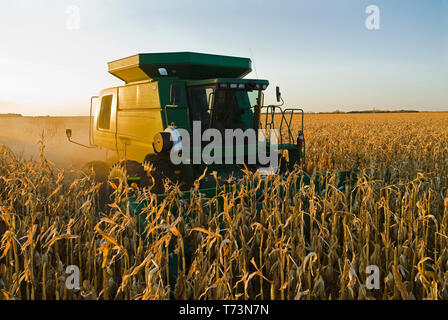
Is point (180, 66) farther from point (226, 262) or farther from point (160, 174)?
point (226, 262)

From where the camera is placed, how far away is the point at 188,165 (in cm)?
507

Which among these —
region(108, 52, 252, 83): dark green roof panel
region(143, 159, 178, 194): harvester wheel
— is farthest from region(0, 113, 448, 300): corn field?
region(108, 52, 252, 83): dark green roof panel

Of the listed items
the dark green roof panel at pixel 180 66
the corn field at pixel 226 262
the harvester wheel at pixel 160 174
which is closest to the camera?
the corn field at pixel 226 262

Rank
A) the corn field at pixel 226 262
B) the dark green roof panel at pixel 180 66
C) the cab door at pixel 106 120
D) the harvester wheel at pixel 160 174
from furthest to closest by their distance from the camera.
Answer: the cab door at pixel 106 120, the dark green roof panel at pixel 180 66, the harvester wheel at pixel 160 174, the corn field at pixel 226 262

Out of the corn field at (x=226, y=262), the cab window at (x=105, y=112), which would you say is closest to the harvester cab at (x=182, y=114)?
the cab window at (x=105, y=112)

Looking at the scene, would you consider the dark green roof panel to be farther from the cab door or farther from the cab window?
the cab window

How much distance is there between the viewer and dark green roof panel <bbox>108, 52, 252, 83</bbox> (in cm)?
618

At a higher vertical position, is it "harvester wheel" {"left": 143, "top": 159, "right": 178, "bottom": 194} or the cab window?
the cab window

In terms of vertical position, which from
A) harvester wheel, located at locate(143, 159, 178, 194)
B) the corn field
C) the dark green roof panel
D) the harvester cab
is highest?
the dark green roof panel

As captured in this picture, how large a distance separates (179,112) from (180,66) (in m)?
1.08

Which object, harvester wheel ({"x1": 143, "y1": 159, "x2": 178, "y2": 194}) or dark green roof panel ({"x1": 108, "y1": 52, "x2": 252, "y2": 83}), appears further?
dark green roof panel ({"x1": 108, "y1": 52, "x2": 252, "y2": 83})

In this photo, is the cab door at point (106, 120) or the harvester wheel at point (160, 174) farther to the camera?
the cab door at point (106, 120)

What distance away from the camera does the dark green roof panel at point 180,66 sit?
618 centimetres

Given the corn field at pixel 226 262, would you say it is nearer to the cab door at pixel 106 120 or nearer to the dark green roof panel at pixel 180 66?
the dark green roof panel at pixel 180 66
